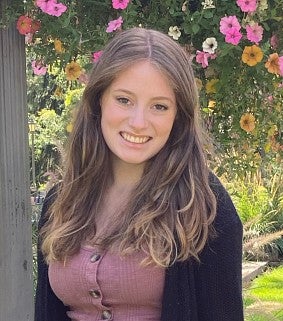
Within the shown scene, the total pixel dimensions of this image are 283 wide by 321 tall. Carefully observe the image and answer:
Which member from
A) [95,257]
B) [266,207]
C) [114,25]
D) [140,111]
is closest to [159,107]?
[140,111]

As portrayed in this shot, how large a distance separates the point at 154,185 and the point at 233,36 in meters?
0.67

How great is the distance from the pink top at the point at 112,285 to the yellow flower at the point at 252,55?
86 cm

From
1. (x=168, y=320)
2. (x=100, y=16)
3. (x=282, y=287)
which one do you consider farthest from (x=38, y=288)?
(x=282, y=287)

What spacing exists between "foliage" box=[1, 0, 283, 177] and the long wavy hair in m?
0.49

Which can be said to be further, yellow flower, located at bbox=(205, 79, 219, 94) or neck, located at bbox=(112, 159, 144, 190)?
yellow flower, located at bbox=(205, 79, 219, 94)

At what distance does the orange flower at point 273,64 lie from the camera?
246cm

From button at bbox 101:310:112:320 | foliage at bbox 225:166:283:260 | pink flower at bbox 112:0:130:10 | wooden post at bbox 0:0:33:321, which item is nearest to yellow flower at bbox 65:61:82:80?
wooden post at bbox 0:0:33:321

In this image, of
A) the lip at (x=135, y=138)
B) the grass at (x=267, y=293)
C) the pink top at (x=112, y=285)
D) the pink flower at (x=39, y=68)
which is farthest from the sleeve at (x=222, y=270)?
the grass at (x=267, y=293)

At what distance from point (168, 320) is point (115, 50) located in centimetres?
69

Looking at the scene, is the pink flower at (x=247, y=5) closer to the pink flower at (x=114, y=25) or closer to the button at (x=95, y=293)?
the pink flower at (x=114, y=25)

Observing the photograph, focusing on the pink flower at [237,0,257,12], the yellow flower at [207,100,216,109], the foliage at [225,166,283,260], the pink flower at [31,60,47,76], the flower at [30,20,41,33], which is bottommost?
the foliage at [225,166,283,260]

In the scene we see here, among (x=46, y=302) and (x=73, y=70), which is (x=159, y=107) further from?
(x=73, y=70)

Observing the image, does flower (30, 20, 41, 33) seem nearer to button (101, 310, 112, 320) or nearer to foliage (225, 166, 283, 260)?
button (101, 310, 112, 320)

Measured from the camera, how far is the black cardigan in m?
1.86
